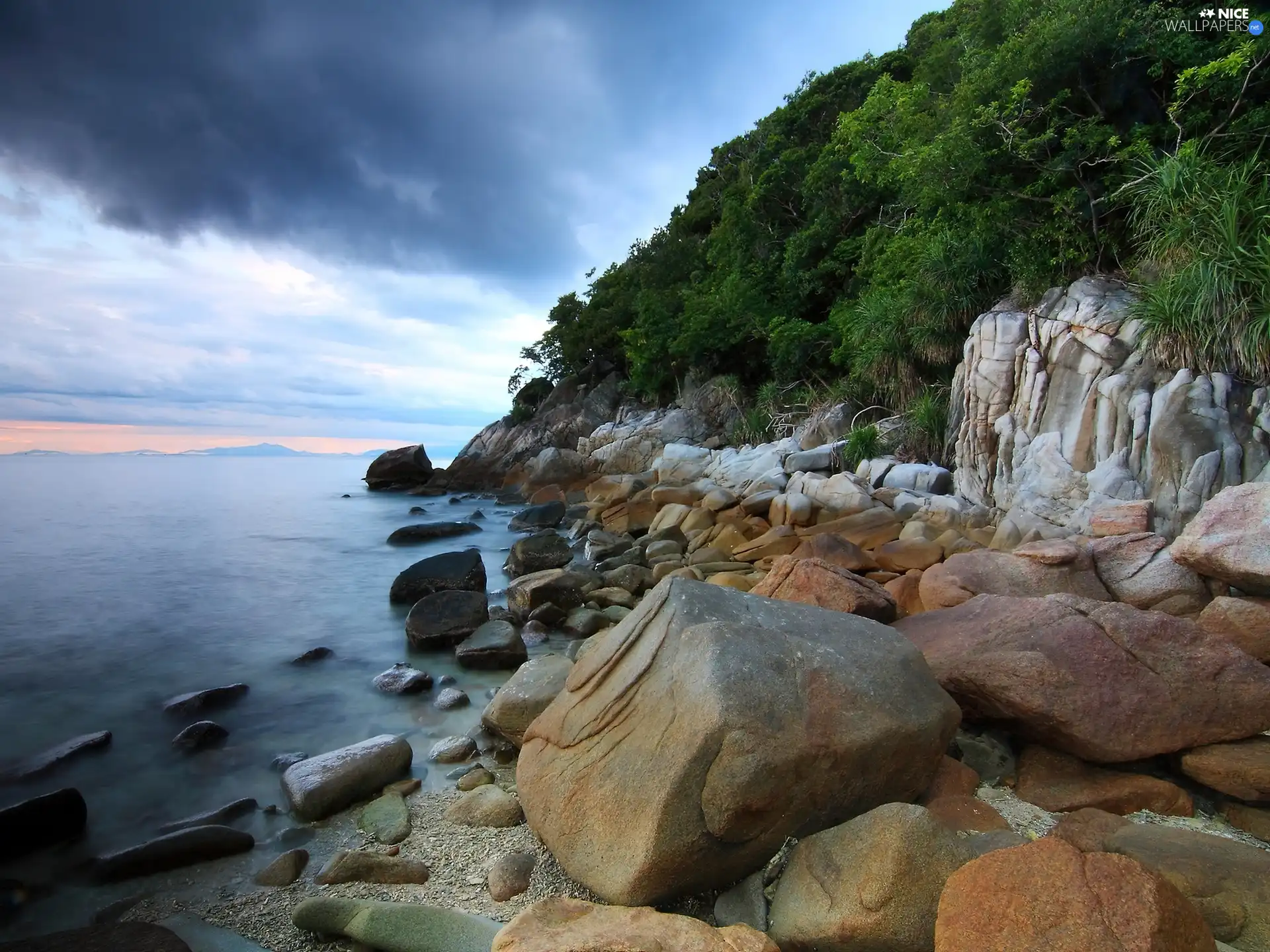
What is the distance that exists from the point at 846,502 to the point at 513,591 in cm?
526

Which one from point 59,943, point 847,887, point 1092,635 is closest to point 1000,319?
point 1092,635

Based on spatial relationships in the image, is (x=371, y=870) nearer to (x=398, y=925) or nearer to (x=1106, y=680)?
(x=398, y=925)

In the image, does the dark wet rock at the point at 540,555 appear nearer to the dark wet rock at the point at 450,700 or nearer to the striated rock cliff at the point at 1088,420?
the dark wet rock at the point at 450,700

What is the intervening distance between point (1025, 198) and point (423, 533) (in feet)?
45.6

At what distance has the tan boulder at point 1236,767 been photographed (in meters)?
3.27

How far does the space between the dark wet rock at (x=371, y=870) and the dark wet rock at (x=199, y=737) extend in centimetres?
261

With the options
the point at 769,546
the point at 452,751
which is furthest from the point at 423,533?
the point at 452,751

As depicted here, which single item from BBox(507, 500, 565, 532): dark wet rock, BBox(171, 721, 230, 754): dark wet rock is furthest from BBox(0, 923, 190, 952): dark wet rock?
BBox(507, 500, 565, 532): dark wet rock

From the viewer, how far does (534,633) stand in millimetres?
7891

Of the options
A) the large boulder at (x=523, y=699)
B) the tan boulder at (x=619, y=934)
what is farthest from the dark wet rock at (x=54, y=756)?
the tan boulder at (x=619, y=934)

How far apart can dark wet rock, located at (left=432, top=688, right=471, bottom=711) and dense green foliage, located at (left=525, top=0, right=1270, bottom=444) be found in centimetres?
852

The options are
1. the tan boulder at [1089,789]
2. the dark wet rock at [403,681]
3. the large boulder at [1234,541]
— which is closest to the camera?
the tan boulder at [1089,789]

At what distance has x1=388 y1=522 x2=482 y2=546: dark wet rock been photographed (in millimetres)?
16297

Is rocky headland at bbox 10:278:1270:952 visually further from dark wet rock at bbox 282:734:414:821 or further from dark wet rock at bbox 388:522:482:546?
dark wet rock at bbox 388:522:482:546
